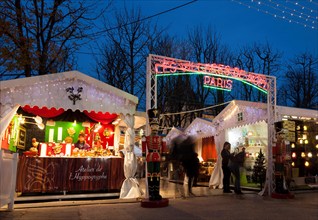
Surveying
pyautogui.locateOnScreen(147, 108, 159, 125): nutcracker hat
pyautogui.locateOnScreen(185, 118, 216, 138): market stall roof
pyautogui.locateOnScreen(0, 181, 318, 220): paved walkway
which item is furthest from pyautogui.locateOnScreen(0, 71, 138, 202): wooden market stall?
pyautogui.locateOnScreen(185, 118, 216, 138): market stall roof

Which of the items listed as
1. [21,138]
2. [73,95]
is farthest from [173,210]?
[21,138]

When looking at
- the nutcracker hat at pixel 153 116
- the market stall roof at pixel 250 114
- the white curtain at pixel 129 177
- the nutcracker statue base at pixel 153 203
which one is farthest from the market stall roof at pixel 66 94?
the market stall roof at pixel 250 114

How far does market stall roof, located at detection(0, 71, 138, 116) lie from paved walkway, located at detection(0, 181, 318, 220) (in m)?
2.71

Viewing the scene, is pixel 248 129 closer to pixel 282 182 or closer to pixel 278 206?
pixel 282 182

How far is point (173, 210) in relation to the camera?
24.8ft

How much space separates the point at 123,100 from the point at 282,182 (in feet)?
19.2

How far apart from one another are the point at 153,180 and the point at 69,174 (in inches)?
104

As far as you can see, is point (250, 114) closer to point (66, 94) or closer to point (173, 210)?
point (173, 210)

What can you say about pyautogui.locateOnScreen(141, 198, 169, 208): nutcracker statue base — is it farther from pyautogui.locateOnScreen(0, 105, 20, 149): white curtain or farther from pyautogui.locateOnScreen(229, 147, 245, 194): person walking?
pyautogui.locateOnScreen(0, 105, 20, 149): white curtain

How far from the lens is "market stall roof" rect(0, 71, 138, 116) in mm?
8461

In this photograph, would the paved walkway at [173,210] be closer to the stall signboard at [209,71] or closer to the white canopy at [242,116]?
the white canopy at [242,116]

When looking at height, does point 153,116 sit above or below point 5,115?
above

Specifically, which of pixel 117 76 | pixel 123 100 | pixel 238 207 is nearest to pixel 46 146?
pixel 123 100

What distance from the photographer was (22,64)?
532 inches
